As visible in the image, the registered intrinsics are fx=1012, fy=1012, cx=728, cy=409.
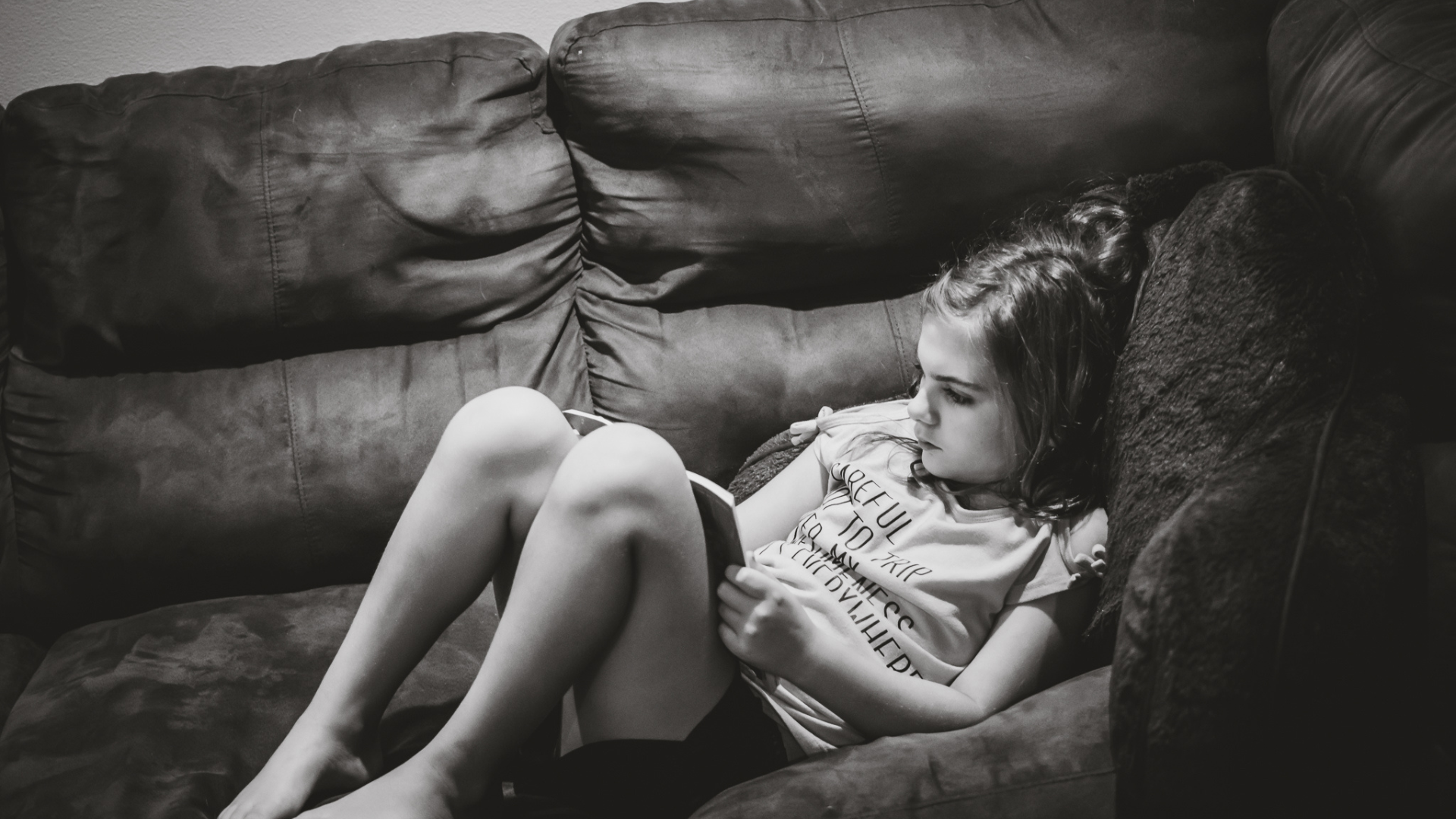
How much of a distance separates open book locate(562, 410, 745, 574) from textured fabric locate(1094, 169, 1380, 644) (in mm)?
375

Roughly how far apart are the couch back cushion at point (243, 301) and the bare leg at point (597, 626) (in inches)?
21.4

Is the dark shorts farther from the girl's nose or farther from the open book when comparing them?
the girl's nose

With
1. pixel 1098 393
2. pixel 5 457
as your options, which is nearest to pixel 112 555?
pixel 5 457

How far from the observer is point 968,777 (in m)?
0.83

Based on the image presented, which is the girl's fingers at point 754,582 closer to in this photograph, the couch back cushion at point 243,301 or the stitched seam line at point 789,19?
the couch back cushion at point 243,301

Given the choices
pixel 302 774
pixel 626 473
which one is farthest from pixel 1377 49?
pixel 302 774

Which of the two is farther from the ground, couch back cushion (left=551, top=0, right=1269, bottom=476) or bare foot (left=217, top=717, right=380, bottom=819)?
couch back cushion (left=551, top=0, right=1269, bottom=476)

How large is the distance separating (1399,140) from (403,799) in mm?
1136

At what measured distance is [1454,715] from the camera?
828 millimetres

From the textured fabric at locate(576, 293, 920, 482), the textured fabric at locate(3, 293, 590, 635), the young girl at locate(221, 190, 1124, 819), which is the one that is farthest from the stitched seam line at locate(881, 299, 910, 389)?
the textured fabric at locate(3, 293, 590, 635)

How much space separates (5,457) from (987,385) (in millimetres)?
1390

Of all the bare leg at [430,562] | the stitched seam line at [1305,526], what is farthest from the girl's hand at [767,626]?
the stitched seam line at [1305,526]

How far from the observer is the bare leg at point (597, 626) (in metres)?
0.94

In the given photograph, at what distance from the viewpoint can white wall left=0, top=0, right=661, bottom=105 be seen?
1.62 m
